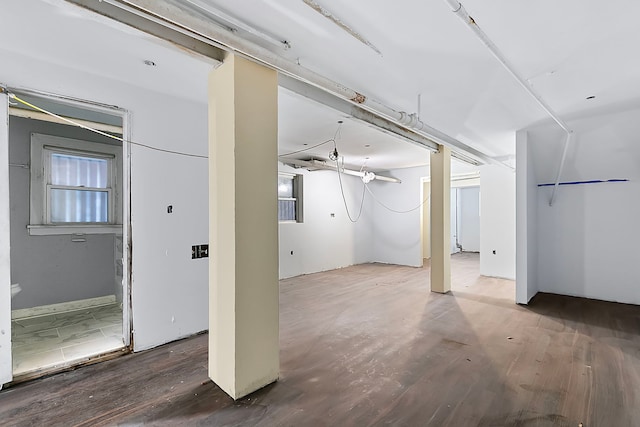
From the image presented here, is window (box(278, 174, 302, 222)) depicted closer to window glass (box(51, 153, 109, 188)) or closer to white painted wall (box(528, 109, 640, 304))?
window glass (box(51, 153, 109, 188))

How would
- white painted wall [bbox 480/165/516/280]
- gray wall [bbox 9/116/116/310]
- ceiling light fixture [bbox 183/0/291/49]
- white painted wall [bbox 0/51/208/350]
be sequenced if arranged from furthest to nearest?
white painted wall [bbox 480/165/516/280] → gray wall [bbox 9/116/116/310] → white painted wall [bbox 0/51/208/350] → ceiling light fixture [bbox 183/0/291/49]

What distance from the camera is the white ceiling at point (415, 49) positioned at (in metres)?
1.70

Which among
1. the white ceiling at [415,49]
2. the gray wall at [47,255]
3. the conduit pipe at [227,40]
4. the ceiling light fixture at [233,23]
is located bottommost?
the gray wall at [47,255]

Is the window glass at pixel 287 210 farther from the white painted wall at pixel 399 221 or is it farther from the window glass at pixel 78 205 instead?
the window glass at pixel 78 205

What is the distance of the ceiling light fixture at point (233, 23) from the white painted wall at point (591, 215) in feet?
12.5

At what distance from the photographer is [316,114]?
11.1ft

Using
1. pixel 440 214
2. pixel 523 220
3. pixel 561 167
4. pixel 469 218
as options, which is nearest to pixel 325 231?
pixel 440 214

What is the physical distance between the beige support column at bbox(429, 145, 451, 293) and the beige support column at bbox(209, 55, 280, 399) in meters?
3.31

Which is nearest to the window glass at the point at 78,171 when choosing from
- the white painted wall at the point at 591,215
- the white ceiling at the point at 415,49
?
the white ceiling at the point at 415,49

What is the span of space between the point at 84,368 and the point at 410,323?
120 inches

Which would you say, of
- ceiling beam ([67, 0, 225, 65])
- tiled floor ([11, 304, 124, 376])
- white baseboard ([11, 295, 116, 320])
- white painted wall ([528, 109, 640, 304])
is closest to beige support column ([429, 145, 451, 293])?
white painted wall ([528, 109, 640, 304])

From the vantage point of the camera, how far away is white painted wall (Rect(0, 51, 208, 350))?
267 centimetres

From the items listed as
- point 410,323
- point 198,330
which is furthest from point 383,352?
point 198,330

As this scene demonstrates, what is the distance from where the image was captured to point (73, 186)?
4.02 metres
